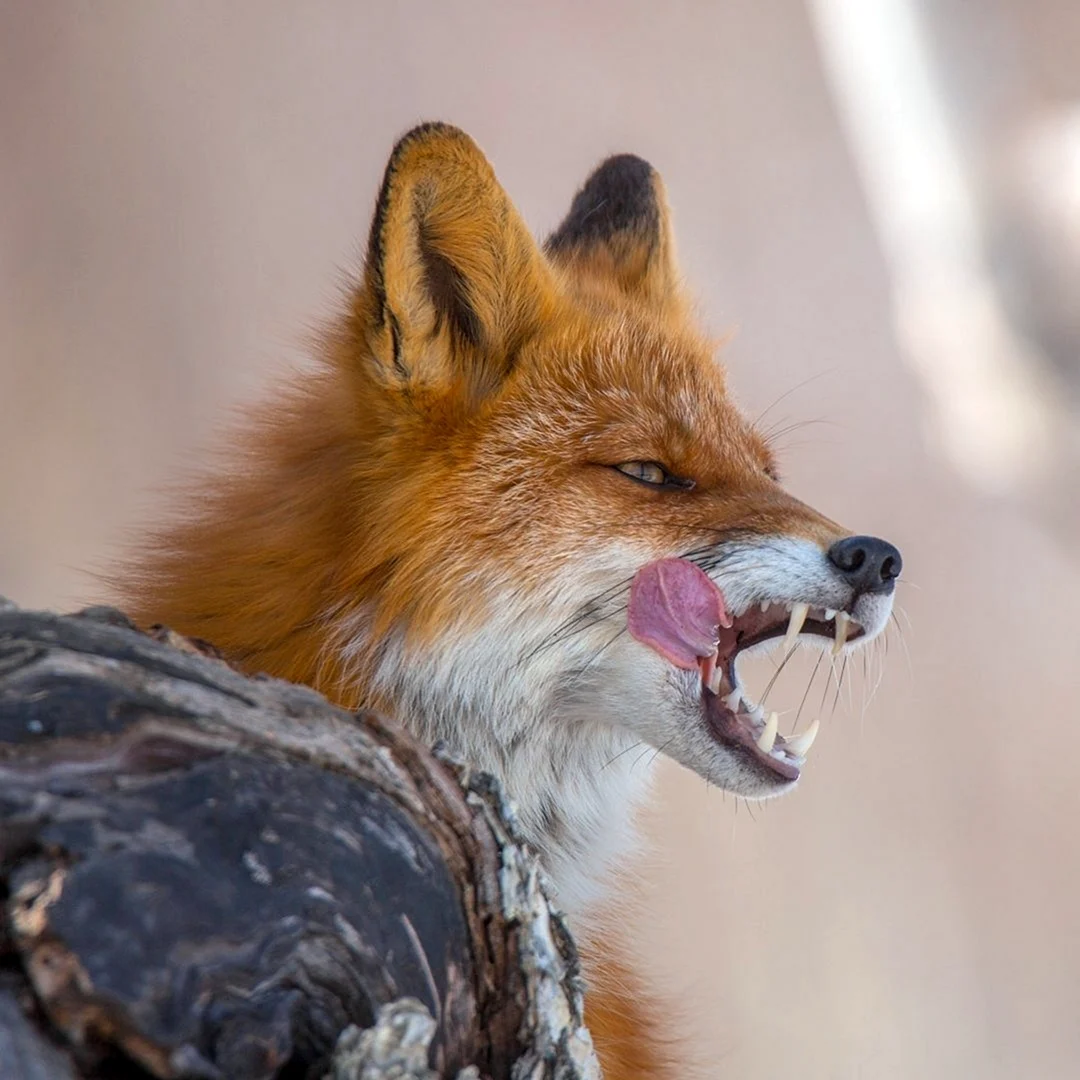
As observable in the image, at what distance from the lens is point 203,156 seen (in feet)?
6.73

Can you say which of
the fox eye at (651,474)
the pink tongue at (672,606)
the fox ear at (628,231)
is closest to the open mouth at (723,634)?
the pink tongue at (672,606)

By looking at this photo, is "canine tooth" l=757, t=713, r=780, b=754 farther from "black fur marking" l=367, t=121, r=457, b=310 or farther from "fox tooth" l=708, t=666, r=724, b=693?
"black fur marking" l=367, t=121, r=457, b=310

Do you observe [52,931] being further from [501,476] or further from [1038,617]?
[1038,617]

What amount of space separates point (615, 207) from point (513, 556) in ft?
2.47

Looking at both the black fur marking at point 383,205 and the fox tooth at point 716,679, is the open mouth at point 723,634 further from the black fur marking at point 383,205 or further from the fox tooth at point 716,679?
the black fur marking at point 383,205

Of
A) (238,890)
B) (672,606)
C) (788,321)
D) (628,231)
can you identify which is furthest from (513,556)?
(788,321)

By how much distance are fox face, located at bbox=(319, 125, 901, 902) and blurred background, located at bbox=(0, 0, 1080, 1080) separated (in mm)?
712

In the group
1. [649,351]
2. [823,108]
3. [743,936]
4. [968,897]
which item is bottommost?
[743,936]

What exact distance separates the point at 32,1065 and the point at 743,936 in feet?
5.91

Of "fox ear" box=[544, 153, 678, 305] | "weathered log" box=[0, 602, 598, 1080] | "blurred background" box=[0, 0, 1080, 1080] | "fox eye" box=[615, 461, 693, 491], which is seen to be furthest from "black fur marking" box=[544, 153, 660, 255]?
"weathered log" box=[0, 602, 598, 1080]

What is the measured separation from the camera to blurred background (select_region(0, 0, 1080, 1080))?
200 centimetres

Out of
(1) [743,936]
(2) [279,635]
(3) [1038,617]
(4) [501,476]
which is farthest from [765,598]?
(3) [1038,617]

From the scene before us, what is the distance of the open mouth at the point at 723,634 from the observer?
120 centimetres

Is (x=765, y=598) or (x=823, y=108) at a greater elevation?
(x=823, y=108)
